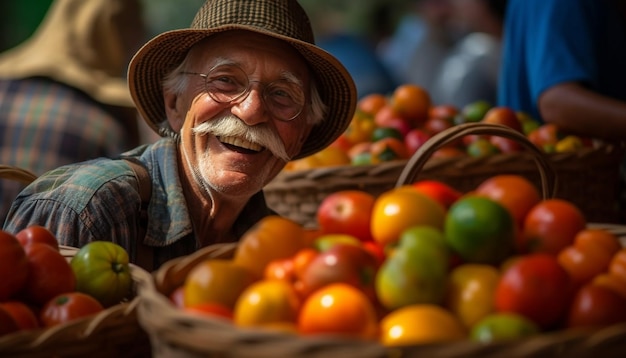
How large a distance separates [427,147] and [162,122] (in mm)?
1135

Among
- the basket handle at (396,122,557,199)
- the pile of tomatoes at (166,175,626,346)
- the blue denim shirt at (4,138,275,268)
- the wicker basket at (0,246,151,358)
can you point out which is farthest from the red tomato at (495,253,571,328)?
the blue denim shirt at (4,138,275,268)

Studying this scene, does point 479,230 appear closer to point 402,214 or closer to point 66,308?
point 402,214

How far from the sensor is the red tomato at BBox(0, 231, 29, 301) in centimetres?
147

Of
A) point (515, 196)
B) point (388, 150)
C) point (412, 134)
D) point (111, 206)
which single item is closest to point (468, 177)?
point (388, 150)

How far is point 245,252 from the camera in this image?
139 centimetres

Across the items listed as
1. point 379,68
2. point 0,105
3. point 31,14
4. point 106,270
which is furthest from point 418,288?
point 31,14

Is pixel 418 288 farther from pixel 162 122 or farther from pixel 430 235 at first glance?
pixel 162 122

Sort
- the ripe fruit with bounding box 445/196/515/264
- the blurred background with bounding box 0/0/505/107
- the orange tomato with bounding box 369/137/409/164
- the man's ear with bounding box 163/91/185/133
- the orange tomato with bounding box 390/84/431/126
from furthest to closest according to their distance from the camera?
the blurred background with bounding box 0/0/505/107
the orange tomato with bounding box 390/84/431/126
the orange tomato with bounding box 369/137/409/164
the man's ear with bounding box 163/91/185/133
the ripe fruit with bounding box 445/196/515/264

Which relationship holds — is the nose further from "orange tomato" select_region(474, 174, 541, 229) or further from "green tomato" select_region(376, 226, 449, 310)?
"green tomato" select_region(376, 226, 449, 310)

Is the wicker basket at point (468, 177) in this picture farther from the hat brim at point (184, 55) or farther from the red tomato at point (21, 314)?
the red tomato at point (21, 314)

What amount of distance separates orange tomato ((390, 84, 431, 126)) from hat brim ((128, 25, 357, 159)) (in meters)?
0.82

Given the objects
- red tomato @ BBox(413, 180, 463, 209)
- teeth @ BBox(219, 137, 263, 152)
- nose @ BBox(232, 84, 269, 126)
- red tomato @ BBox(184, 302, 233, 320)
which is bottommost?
teeth @ BBox(219, 137, 263, 152)

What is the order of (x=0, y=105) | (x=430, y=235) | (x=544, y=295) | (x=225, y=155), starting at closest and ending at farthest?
(x=544, y=295)
(x=430, y=235)
(x=225, y=155)
(x=0, y=105)

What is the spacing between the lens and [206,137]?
2.28m
